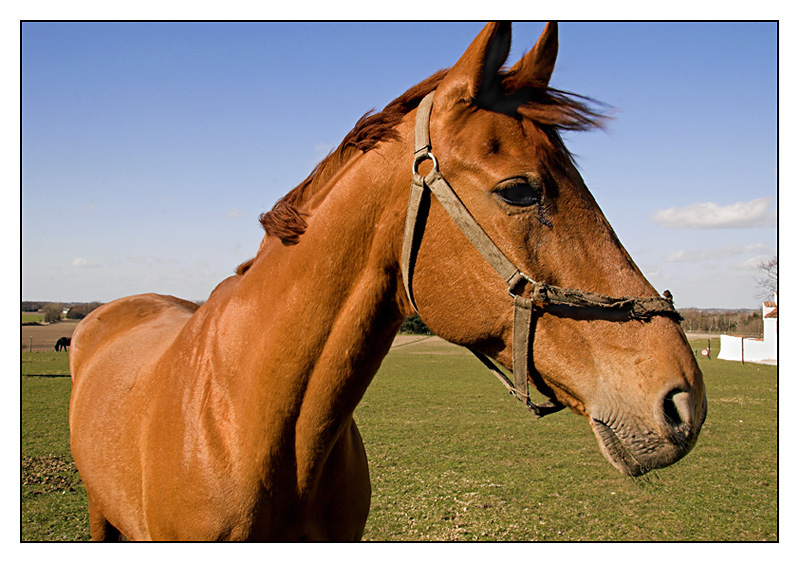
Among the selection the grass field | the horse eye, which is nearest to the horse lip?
the horse eye

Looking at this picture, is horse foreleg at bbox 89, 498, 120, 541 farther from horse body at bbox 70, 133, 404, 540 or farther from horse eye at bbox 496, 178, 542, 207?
horse eye at bbox 496, 178, 542, 207

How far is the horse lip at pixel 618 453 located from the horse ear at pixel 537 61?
1.19 m

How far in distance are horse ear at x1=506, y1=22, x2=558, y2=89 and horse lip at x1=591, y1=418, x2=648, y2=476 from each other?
3.92 ft

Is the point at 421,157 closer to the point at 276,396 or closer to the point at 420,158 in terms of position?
the point at 420,158

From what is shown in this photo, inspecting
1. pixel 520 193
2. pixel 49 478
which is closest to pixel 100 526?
pixel 520 193

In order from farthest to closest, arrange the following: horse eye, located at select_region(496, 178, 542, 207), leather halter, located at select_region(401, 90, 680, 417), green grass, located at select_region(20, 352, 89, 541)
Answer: green grass, located at select_region(20, 352, 89, 541), horse eye, located at select_region(496, 178, 542, 207), leather halter, located at select_region(401, 90, 680, 417)

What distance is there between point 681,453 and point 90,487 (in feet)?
10.9

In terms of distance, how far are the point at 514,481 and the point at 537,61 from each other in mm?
7809

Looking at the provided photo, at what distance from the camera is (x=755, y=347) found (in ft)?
103

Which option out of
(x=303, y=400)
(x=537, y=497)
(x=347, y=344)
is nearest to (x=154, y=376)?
(x=303, y=400)

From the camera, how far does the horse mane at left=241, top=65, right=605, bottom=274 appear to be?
6.16 ft

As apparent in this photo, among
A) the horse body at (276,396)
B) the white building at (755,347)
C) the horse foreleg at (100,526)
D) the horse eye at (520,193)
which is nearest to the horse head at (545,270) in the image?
the horse eye at (520,193)

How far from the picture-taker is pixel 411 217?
6.09 ft

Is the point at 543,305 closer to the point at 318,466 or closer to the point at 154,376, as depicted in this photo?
the point at 318,466
